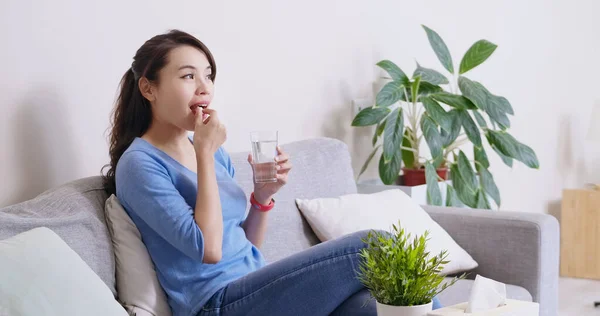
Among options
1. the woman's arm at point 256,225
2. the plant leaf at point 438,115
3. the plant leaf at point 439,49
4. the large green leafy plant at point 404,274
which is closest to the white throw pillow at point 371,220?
the woman's arm at point 256,225

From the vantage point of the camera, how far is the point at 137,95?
2094 mm

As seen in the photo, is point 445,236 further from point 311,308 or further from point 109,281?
point 109,281

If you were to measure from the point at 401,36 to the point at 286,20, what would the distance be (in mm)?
876

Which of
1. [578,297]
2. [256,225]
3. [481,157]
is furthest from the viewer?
[578,297]

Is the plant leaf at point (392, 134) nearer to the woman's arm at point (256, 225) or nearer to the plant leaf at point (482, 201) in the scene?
the plant leaf at point (482, 201)

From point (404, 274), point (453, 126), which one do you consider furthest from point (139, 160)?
point (453, 126)

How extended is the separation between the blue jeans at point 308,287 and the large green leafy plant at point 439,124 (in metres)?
1.30

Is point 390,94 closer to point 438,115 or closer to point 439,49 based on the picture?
point 438,115

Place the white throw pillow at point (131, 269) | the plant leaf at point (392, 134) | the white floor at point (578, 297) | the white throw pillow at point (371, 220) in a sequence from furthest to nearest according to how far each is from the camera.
Result: the white floor at point (578, 297)
the plant leaf at point (392, 134)
the white throw pillow at point (371, 220)
the white throw pillow at point (131, 269)

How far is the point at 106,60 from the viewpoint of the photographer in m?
2.31

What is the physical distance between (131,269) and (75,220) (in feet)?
0.59

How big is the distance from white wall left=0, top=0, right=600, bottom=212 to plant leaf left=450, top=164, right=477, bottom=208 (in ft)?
1.30

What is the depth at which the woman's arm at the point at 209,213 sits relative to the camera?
190 cm

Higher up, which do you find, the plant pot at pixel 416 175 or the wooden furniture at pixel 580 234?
the plant pot at pixel 416 175
